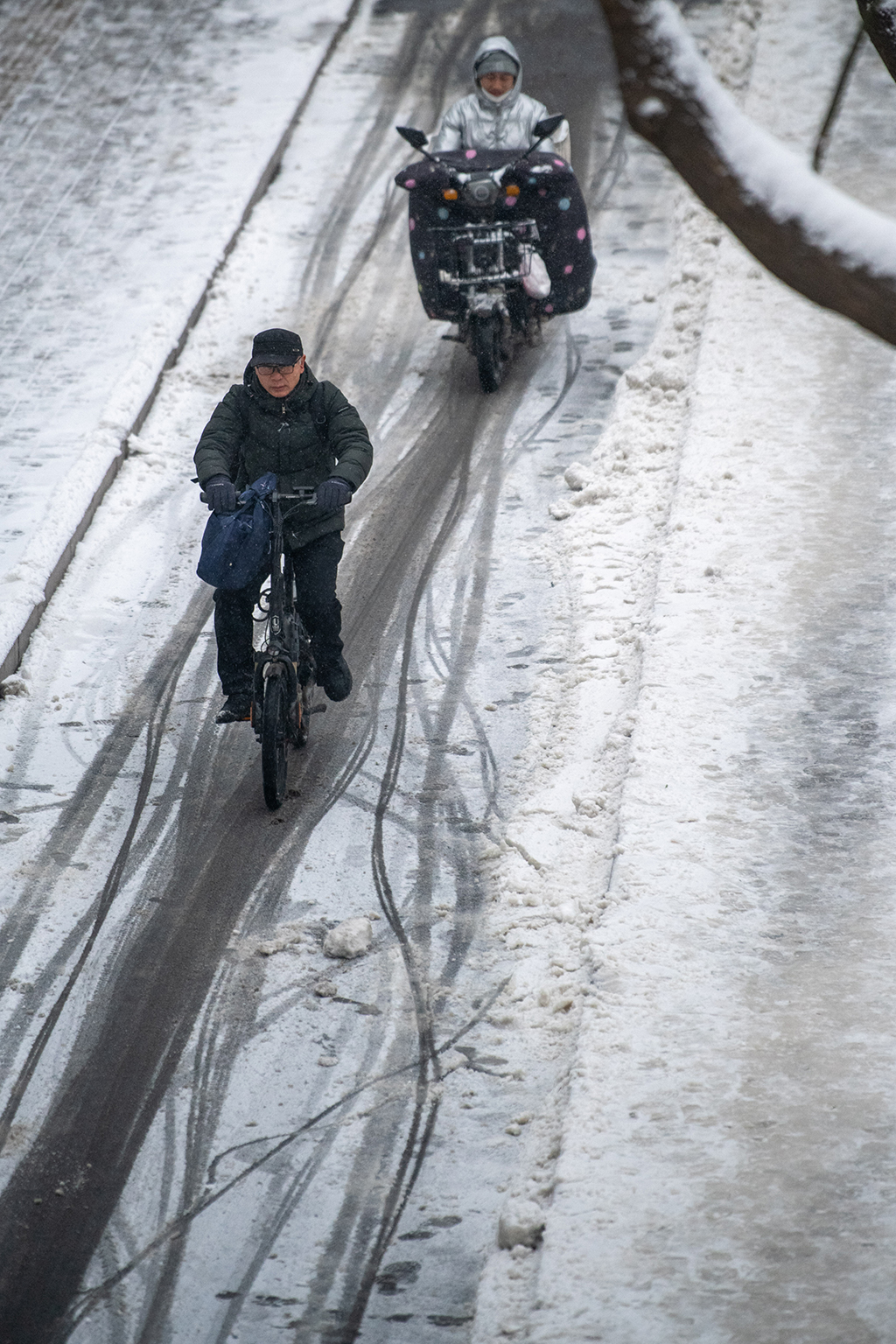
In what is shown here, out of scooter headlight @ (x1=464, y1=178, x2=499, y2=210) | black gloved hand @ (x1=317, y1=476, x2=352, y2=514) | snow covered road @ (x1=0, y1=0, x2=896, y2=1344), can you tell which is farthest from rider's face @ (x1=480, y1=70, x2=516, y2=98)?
black gloved hand @ (x1=317, y1=476, x2=352, y2=514)

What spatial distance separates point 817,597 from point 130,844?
141 inches

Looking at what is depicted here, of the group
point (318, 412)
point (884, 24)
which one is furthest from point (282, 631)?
point (884, 24)

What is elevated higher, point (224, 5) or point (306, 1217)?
point (224, 5)

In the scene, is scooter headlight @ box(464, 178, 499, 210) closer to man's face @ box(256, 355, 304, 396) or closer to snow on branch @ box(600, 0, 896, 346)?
man's face @ box(256, 355, 304, 396)

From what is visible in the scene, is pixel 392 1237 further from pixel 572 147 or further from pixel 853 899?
pixel 572 147

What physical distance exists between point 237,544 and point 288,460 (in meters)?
0.65

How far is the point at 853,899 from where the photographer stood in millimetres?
5504

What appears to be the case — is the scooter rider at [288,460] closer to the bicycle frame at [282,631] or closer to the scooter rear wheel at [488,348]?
Result: the bicycle frame at [282,631]

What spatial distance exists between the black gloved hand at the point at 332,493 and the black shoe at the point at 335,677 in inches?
35.9

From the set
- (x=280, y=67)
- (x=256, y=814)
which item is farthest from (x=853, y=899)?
(x=280, y=67)

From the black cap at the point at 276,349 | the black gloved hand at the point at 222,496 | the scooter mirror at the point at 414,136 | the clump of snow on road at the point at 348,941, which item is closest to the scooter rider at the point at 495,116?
the scooter mirror at the point at 414,136

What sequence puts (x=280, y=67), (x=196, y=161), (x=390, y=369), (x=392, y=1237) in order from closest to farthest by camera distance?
(x=392, y=1237), (x=390, y=369), (x=196, y=161), (x=280, y=67)

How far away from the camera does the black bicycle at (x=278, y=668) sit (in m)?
6.30

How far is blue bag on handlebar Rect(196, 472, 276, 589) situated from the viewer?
20.0 feet
